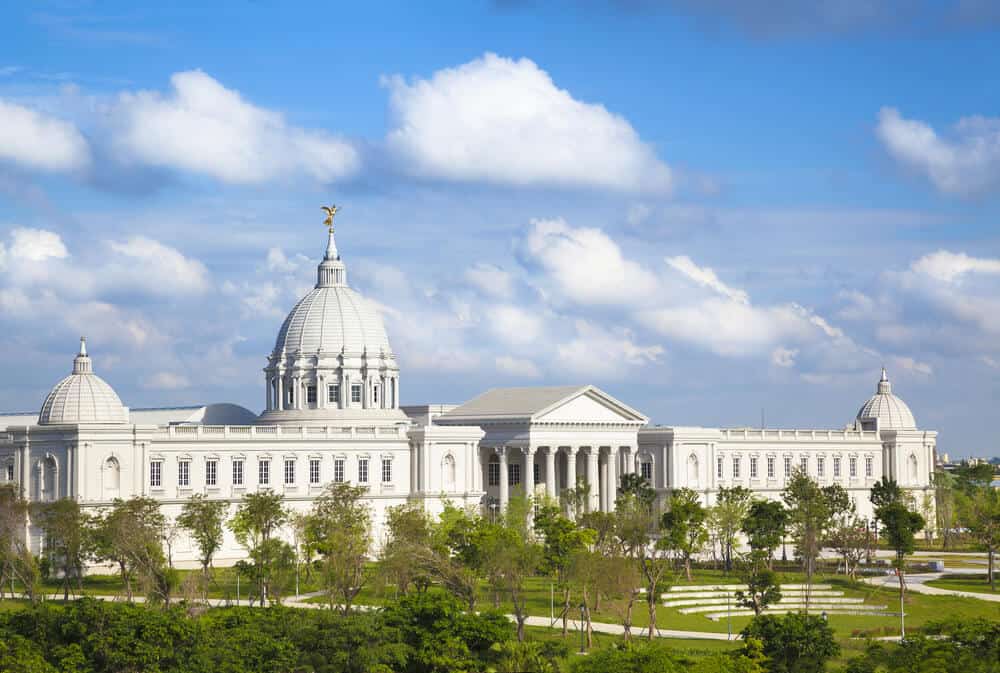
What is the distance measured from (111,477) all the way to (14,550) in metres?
21.2

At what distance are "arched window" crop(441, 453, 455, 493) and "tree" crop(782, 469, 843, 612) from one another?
2443cm

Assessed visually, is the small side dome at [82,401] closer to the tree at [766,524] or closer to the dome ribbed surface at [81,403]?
the dome ribbed surface at [81,403]

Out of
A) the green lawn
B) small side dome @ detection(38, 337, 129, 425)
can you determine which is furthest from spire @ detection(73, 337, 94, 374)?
the green lawn

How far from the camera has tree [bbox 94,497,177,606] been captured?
80.8m

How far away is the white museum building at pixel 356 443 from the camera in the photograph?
104 m

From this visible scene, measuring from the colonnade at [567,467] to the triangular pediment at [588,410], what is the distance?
2227 mm

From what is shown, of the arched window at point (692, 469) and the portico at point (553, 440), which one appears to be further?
the arched window at point (692, 469)

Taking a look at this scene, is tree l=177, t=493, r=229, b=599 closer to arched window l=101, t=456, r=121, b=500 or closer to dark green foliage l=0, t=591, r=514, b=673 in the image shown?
arched window l=101, t=456, r=121, b=500

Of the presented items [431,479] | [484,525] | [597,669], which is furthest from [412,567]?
[431,479]

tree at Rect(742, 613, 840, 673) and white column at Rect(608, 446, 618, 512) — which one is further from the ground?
white column at Rect(608, 446, 618, 512)

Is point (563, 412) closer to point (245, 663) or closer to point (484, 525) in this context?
point (484, 525)

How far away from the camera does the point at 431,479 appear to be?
122312 mm

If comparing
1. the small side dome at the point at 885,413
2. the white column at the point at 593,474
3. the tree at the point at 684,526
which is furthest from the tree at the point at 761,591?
the small side dome at the point at 885,413

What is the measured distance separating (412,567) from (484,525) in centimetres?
615
